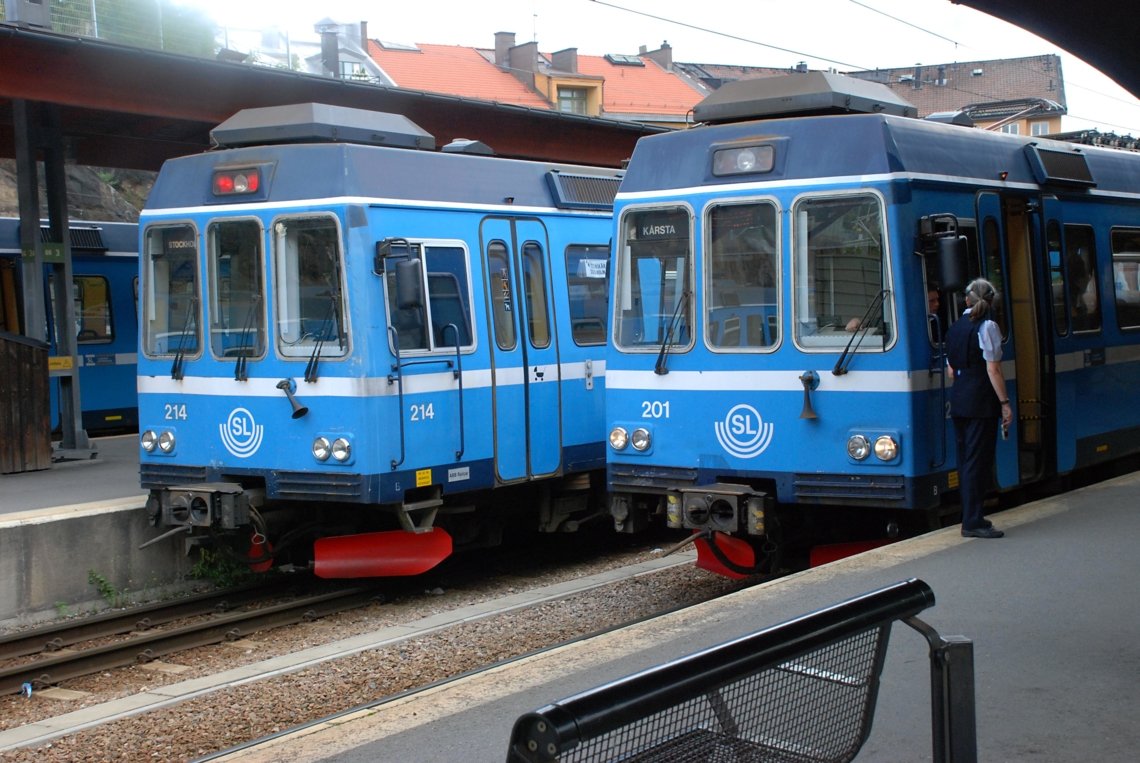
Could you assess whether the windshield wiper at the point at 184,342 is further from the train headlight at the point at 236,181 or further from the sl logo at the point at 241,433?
the train headlight at the point at 236,181

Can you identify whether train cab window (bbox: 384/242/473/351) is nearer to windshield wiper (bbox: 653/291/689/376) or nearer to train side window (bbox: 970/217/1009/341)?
windshield wiper (bbox: 653/291/689/376)

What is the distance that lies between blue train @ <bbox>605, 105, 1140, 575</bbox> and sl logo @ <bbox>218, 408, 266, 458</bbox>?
2.88 metres

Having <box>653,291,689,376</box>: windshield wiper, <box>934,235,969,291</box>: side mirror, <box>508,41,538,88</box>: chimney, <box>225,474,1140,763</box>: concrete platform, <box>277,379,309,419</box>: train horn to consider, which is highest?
<box>508,41,538,88</box>: chimney

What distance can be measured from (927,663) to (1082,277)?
607 cm

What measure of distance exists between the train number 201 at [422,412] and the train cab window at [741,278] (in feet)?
8.07

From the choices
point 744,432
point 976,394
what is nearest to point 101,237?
point 744,432

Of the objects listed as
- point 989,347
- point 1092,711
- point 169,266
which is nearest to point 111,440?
point 169,266

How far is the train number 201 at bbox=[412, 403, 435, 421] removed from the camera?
10461mm

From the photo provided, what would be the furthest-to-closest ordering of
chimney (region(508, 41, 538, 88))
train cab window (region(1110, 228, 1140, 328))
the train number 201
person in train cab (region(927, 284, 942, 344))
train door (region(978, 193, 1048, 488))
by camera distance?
chimney (region(508, 41, 538, 88)), train cab window (region(1110, 228, 1140, 328)), the train number 201, train door (region(978, 193, 1048, 488)), person in train cab (region(927, 284, 942, 344))

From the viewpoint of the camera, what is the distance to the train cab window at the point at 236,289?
1058 cm

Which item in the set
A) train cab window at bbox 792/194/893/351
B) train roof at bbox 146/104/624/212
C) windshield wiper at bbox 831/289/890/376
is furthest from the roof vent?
windshield wiper at bbox 831/289/890/376

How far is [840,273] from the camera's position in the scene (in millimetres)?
8984

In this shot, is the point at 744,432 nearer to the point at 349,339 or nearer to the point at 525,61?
the point at 349,339

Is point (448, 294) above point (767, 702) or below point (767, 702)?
above
